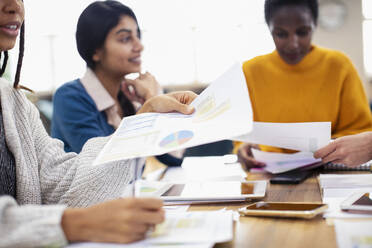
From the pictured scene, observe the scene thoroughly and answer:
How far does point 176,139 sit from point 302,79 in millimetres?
1400

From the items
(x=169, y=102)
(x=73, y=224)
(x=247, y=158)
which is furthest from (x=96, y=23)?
(x=73, y=224)

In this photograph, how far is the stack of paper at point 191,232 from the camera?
701 millimetres

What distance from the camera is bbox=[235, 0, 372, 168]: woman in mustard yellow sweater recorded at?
5.87 ft

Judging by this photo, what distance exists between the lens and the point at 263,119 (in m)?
2.04

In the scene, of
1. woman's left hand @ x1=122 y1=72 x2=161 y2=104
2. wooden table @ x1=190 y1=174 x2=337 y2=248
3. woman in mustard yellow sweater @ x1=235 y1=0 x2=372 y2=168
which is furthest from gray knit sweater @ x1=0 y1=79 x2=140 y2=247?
woman's left hand @ x1=122 y1=72 x2=161 y2=104

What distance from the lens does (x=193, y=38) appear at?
250 inches

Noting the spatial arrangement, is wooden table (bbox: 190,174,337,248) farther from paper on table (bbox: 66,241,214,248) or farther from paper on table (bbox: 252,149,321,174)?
paper on table (bbox: 252,149,321,174)

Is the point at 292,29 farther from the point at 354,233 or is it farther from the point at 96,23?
the point at 354,233

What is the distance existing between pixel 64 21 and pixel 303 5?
5149mm

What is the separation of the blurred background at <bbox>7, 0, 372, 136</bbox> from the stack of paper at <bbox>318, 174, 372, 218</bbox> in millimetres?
5042

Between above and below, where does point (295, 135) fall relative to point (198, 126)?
below

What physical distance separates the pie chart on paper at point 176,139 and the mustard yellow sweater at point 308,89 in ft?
4.06

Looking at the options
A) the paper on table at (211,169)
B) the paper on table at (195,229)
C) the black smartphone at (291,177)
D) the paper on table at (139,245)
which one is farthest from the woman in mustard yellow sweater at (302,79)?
the paper on table at (139,245)

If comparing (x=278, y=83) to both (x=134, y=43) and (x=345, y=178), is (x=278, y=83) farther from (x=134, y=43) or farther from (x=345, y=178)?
(x=345, y=178)
